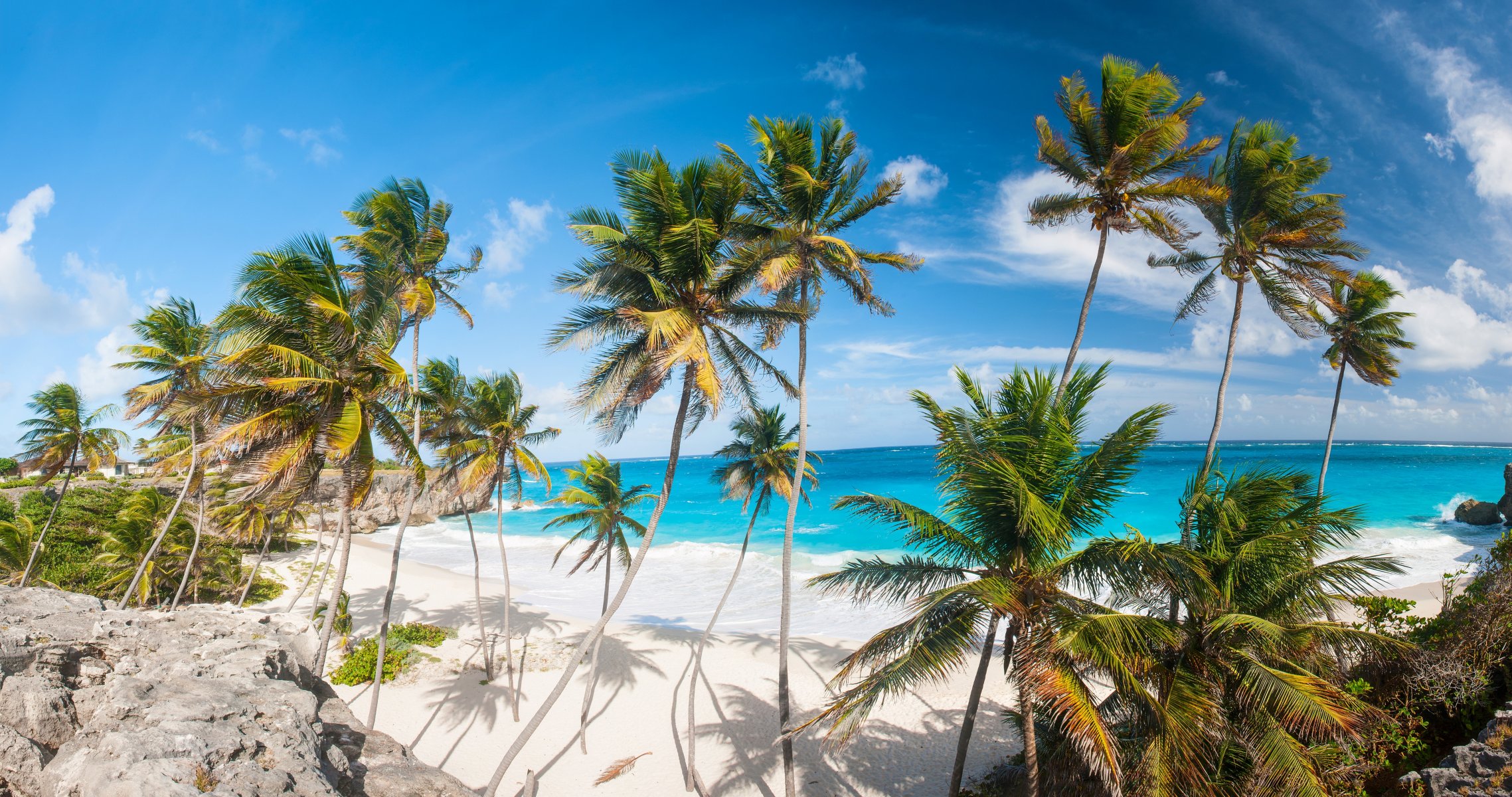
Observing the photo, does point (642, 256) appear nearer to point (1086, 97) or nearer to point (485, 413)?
point (485, 413)

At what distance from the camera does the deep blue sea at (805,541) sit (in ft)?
74.6

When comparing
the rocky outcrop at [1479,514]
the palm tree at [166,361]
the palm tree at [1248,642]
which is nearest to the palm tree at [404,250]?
the palm tree at [166,361]

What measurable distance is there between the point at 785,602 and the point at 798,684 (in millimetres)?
7165

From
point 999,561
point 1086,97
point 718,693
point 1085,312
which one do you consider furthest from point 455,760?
point 1086,97

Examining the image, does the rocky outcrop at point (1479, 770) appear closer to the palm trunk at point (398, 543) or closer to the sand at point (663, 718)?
the sand at point (663, 718)

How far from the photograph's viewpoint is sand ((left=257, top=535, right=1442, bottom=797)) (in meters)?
11.2

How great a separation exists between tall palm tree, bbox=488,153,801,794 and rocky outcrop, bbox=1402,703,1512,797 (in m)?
8.48

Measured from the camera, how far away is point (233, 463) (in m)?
8.20

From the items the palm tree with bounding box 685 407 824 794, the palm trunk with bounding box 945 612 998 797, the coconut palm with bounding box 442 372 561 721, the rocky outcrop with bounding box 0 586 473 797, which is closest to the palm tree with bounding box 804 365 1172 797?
the palm trunk with bounding box 945 612 998 797

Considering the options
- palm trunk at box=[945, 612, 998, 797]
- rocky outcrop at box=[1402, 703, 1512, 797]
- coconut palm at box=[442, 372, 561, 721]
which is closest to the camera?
rocky outcrop at box=[1402, 703, 1512, 797]

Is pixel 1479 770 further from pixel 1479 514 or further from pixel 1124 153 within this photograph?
pixel 1479 514

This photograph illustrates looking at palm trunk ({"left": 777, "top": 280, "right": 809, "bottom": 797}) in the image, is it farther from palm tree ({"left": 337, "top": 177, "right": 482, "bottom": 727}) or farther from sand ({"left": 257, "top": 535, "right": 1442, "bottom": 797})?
palm tree ({"left": 337, "top": 177, "right": 482, "bottom": 727})

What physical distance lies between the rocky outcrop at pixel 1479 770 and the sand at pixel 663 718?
5.66 meters

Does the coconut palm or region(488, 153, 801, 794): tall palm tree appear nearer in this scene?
region(488, 153, 801, 794): tall palm tree
